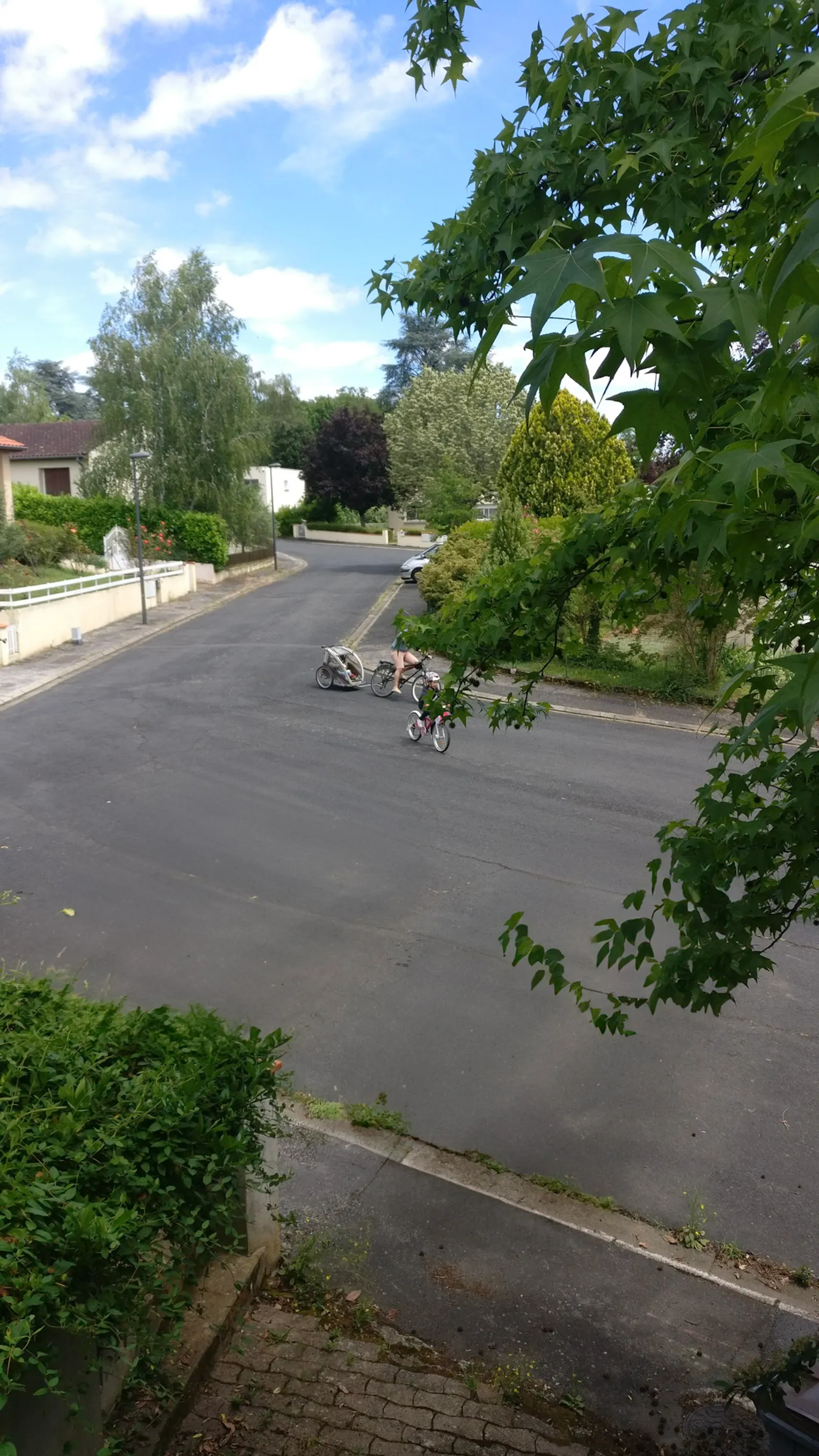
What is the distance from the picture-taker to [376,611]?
1102 inches

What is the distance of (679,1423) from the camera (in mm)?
4090

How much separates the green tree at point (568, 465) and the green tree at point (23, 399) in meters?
47.3

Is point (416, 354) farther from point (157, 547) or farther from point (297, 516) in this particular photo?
point (157, 547)

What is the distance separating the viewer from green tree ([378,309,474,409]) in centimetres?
7175

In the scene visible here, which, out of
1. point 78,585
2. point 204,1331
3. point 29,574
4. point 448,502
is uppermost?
point 448,502

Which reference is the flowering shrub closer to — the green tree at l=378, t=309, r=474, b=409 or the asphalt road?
the asphalt road

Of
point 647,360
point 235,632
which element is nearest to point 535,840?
point 647,360

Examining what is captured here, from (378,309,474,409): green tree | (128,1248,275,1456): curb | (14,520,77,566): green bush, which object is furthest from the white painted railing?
(378,309,474,409): green tree

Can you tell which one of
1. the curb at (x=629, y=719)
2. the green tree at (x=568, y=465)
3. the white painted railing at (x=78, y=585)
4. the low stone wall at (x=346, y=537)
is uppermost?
the green tree at (x=568, y=465)

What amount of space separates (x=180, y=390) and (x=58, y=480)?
43.3ft

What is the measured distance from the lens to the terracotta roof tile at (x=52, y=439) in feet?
139

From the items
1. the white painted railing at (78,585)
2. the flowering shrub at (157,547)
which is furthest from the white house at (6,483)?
the flowering shrub at (157,547)

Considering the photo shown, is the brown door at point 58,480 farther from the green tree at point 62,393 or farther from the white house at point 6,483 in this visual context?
the green tree at point 62,393

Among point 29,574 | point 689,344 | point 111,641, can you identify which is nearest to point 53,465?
point 29,574
